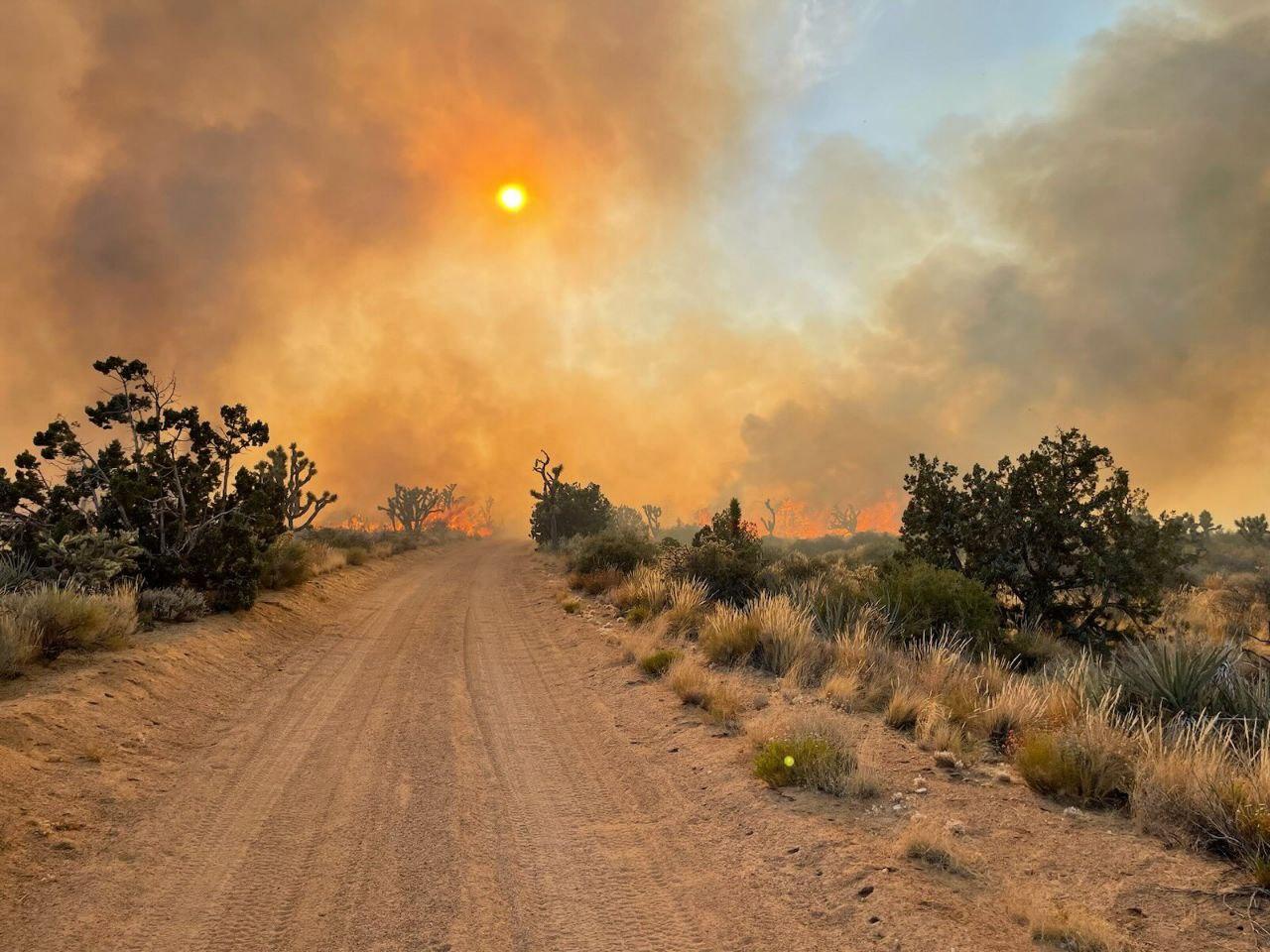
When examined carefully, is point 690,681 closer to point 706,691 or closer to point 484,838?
point 706,691

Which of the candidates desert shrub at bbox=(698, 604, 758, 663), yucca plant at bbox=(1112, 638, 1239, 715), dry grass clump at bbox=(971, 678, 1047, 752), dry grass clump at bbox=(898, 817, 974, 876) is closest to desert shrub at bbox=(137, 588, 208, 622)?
desert shrub at bbox=(698, 604, 758, 663)

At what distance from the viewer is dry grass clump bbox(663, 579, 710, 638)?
14117 mm

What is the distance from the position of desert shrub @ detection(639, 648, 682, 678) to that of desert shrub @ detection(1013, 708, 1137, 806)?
6.05m

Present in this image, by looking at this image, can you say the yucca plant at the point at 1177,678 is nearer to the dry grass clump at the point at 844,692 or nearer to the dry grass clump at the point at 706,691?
the dry grass clump at the point at 844,692

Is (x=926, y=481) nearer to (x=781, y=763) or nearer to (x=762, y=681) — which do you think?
(x=762, y=681)

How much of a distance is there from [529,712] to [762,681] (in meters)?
3.70

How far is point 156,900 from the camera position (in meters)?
4.81

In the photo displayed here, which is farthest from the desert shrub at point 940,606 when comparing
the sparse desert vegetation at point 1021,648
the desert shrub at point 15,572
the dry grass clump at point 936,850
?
the desert shrub at point 15,572

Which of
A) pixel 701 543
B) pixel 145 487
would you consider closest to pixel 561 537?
pixel 701 543

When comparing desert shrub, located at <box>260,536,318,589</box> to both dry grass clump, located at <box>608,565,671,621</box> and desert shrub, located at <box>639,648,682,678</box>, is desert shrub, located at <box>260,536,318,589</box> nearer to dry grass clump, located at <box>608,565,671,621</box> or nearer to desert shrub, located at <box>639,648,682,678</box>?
dry grass clump, located at <box>608,565,671,621</box>

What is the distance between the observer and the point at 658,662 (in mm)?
11531

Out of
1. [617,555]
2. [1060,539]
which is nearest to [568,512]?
[617,555]

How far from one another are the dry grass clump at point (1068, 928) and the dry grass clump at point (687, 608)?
9698 millimetres

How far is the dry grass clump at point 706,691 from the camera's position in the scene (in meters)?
8.78
